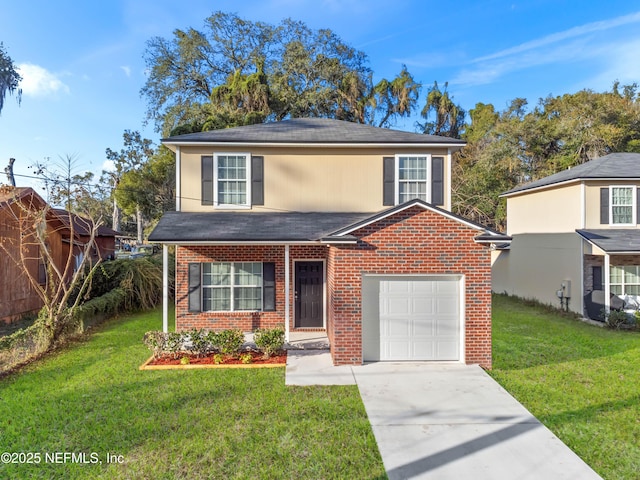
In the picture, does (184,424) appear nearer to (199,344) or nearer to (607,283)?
(199,344)

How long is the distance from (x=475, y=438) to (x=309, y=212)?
276 inches

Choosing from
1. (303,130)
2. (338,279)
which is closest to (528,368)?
(338,279)

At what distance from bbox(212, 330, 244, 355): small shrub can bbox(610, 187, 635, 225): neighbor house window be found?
13.4 m

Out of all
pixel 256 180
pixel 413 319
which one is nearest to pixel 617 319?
pixel 413 319

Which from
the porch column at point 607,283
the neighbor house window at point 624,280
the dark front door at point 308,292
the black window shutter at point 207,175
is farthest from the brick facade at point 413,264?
the neighbor house window at point 624,280

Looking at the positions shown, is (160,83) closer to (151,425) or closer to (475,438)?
(151,425)

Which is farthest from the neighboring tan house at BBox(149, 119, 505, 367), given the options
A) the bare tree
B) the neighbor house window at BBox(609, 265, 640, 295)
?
the neighbor house window at BBox(609, 265, 640, 295)

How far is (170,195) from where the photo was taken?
71.9 feet

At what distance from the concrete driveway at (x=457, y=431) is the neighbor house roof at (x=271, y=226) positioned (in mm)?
2905

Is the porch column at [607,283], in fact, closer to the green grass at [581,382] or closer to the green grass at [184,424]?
the green grass at [581,382]

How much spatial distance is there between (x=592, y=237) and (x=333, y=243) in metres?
9.98

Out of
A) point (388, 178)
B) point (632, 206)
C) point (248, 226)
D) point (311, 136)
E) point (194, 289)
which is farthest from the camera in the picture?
point (632, 206)

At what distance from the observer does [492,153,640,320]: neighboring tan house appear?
1181cm

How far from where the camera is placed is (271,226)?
908cm
